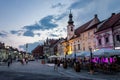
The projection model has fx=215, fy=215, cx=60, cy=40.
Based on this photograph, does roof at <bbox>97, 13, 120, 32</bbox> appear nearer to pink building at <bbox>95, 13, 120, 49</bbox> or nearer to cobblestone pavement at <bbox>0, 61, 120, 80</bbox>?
pink building at <bbox>95, 13, 120, 49</bbox>

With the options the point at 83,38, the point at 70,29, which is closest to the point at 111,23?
the point at 83,38

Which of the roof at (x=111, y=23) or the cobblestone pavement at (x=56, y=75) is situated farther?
the roof at (x=111, y=23)

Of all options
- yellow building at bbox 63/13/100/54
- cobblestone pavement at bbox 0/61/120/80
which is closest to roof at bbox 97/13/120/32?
yellow building at bbox 63/13/100/54

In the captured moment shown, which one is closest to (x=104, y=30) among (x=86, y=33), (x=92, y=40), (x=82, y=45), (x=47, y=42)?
(x=92, y=40)

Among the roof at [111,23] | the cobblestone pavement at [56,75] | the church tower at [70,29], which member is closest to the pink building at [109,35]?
the roof at [111,23]

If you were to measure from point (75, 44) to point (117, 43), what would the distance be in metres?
29.5

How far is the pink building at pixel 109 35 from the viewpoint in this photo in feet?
129

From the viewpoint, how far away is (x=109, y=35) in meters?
41.6

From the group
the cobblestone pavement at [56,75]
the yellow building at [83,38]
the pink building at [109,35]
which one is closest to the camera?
the cobblestone pavement at [56,75]

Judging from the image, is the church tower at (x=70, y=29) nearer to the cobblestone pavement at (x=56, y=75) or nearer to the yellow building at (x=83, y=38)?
the yellow building at (x=83, y=38)

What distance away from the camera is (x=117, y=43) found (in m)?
39.3

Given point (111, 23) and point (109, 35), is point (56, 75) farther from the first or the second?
point (111, 23)

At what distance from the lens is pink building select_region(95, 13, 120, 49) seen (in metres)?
39.3

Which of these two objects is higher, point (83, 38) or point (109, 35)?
point (83, 38)
